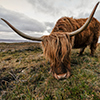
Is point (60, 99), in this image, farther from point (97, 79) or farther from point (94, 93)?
point (97, 79)

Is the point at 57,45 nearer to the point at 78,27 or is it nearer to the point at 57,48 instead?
the point at 57,48

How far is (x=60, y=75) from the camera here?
1.84 m

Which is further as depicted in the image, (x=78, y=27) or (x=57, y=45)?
(x=78, y=27)

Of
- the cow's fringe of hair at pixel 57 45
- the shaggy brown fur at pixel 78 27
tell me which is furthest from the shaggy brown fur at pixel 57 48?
the shaggy brown fur at pixel 78 27

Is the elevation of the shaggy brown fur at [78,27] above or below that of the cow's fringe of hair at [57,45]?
above

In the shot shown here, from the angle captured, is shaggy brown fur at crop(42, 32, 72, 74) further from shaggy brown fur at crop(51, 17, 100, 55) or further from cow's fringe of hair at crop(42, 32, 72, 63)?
shaggy brown fur at crop(51, 17, 100, 55)

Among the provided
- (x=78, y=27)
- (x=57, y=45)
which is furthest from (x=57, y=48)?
(x=78, y=27)

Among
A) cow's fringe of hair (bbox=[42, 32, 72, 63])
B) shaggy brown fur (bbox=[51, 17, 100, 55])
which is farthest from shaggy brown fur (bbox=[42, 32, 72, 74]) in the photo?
shaggy brown fur (bbox=[51, 17, 100, 55])

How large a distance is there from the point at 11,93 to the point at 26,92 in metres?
0.36

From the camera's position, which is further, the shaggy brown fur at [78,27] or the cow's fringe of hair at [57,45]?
the shaggy brown fur at [78,27]

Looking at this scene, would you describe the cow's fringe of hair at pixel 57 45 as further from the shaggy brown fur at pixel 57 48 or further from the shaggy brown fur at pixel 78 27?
the shaggy brown fur at pixel 78 27

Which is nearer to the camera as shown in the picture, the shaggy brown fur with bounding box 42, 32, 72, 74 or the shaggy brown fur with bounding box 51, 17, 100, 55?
the shaggy brown fur with bounding box 42, 32, 72, 74

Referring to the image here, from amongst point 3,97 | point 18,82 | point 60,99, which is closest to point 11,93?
point 3,97

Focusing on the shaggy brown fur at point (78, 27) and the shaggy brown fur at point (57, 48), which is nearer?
the shaggy brown fur at point (57, 48)
